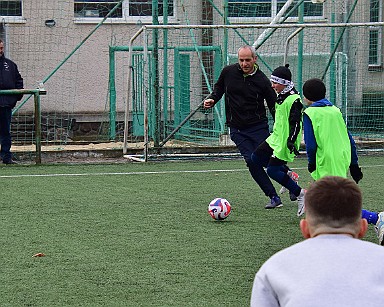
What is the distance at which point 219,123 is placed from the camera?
696 inches

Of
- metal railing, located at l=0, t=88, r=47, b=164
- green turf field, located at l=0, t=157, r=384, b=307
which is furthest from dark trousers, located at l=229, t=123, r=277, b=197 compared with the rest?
metal railing, located at l=0, t=88, r=47, b=164

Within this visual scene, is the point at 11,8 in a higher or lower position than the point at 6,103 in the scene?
higher

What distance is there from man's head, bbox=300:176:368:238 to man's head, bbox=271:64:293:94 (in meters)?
6.78

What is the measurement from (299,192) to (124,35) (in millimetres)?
11704

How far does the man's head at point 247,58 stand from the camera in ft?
35.1

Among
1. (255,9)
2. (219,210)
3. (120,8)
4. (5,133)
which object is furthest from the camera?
(120,8)

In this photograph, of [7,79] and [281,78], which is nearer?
[281,78]

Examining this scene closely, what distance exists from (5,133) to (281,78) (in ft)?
22.3

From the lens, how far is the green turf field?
6543mm

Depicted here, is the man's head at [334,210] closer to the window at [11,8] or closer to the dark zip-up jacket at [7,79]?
the dark zip-up jacket at [7,79]

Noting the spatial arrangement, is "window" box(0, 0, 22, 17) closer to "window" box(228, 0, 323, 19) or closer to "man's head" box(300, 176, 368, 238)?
"window" box(228, 0, 323, 19)

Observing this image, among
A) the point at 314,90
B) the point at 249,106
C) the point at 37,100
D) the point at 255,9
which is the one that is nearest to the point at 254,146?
the point at 249,106

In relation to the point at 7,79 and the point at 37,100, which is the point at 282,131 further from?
the point at 7,79

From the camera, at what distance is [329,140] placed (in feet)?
27.6
